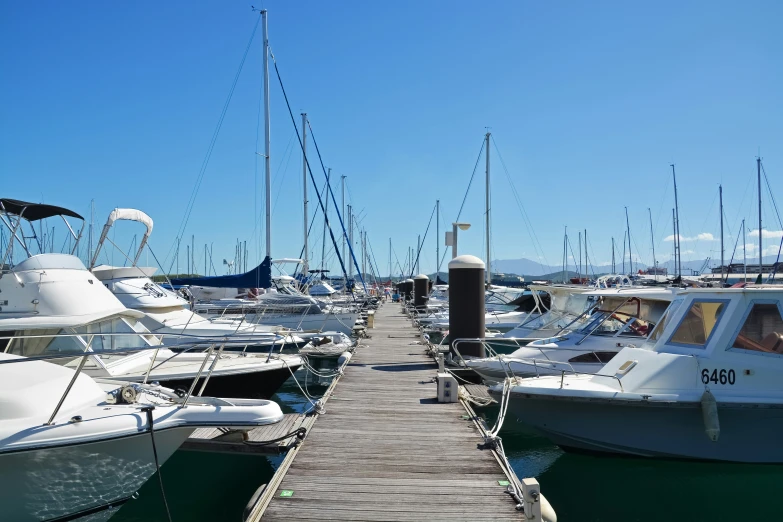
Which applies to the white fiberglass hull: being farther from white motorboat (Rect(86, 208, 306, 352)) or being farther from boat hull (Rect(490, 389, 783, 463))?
boat hull (Rect(490, 389, 783, 463))

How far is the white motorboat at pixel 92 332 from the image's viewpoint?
392 inches

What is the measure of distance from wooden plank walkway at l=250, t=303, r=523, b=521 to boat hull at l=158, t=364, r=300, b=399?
191cm

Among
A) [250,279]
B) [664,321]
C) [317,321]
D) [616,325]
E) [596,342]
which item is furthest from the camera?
[317,321]

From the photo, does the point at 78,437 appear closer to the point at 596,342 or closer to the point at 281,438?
the point at 281,438

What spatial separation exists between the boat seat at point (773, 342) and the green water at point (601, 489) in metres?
1.57

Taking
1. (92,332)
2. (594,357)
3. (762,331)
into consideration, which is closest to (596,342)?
(594,357)

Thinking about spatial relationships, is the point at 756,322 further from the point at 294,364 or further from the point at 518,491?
the point at 294,364

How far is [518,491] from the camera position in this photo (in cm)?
596

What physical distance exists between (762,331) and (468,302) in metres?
5.81

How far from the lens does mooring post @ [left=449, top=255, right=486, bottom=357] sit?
1309cm

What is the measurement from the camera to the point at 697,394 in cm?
807

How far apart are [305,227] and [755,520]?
26.9m

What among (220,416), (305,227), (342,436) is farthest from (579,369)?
(305,227)

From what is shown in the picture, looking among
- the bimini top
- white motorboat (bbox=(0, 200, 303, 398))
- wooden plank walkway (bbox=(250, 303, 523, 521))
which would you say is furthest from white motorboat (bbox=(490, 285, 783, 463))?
the bimini top
